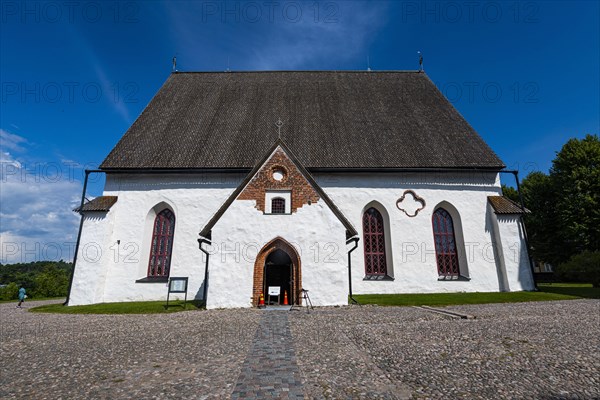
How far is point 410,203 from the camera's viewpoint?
16031mm

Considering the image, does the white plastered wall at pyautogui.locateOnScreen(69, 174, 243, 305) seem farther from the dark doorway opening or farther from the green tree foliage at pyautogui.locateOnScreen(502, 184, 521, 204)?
the green tree foliage at pyautogui.locateOnScreen(502, 184, 521, 204)

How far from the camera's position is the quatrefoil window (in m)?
15.9

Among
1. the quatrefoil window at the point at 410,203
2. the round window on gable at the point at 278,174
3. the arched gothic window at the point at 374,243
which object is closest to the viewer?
the round window on gable at the point at 278,174

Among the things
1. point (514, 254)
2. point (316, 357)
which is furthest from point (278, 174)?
point (514, 254)

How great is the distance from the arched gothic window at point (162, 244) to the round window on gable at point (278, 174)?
706cm

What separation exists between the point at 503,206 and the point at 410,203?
4764 mm

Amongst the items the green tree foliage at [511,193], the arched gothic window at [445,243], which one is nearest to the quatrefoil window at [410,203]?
the arched gothic window at [445,243]

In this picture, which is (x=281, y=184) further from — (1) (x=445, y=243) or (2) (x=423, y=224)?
(1) (x=445, y=243)

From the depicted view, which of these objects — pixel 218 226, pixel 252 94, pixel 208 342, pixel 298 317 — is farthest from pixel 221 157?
pixel 208 342

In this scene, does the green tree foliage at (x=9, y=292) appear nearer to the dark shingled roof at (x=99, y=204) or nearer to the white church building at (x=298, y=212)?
the dark shingled roof at (x=99, y=204)

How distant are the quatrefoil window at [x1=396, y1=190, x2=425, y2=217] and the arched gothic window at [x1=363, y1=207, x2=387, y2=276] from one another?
1.31 m

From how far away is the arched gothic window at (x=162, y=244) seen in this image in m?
15.1

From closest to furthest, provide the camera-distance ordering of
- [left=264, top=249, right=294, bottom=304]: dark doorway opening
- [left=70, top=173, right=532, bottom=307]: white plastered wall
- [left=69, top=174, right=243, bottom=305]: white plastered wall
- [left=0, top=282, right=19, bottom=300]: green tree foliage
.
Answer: [left=264, top=249, right=294, bottom=304]: dark doorway opening < [left=69, top=174, right=243, bottom=305]: white plastered wall < [left=70, top=173, right=532, bottom=307]: white plastered wall < [left=0, top=282, right=19, bottom=300]: green tree foliage

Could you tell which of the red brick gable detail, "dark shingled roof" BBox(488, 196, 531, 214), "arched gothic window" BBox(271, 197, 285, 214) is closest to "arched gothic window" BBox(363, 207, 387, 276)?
the red brick gable detail
